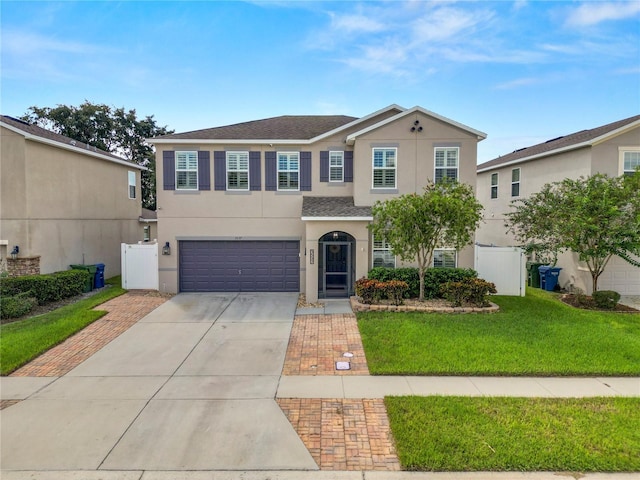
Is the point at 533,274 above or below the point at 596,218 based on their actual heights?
below

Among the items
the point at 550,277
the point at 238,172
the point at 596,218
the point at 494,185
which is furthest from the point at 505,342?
the point at 494,185

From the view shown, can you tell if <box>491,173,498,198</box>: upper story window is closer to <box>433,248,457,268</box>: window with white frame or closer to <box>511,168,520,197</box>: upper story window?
<box>511,168,520,197</box>: upper story window

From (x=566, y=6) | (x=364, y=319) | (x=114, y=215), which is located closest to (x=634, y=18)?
(x=566, y=6)

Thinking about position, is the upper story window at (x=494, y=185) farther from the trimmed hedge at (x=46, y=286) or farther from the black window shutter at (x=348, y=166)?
the trimmed hedge at (x=46, y=286)

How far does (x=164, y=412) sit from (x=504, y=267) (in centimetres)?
1259

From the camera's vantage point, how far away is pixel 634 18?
11.9 metres

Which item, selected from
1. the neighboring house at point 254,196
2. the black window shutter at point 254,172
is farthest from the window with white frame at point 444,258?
the black window shutter at point 254,172

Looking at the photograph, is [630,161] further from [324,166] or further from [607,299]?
[324,166]

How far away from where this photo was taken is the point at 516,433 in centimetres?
516

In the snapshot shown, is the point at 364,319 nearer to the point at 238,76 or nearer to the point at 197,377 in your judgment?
the point at 197,377

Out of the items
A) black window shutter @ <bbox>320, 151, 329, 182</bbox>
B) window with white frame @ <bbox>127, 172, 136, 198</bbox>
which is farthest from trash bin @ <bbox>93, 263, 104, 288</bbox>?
black window shutter @ <bbox>320, 151, 329, 182</bbox>

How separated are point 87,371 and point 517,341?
947 centimetres

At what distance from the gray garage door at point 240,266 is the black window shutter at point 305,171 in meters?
Answer: 2.22

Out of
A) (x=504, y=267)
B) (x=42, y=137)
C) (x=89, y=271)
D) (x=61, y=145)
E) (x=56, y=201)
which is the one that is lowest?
(x=89, y=271)
